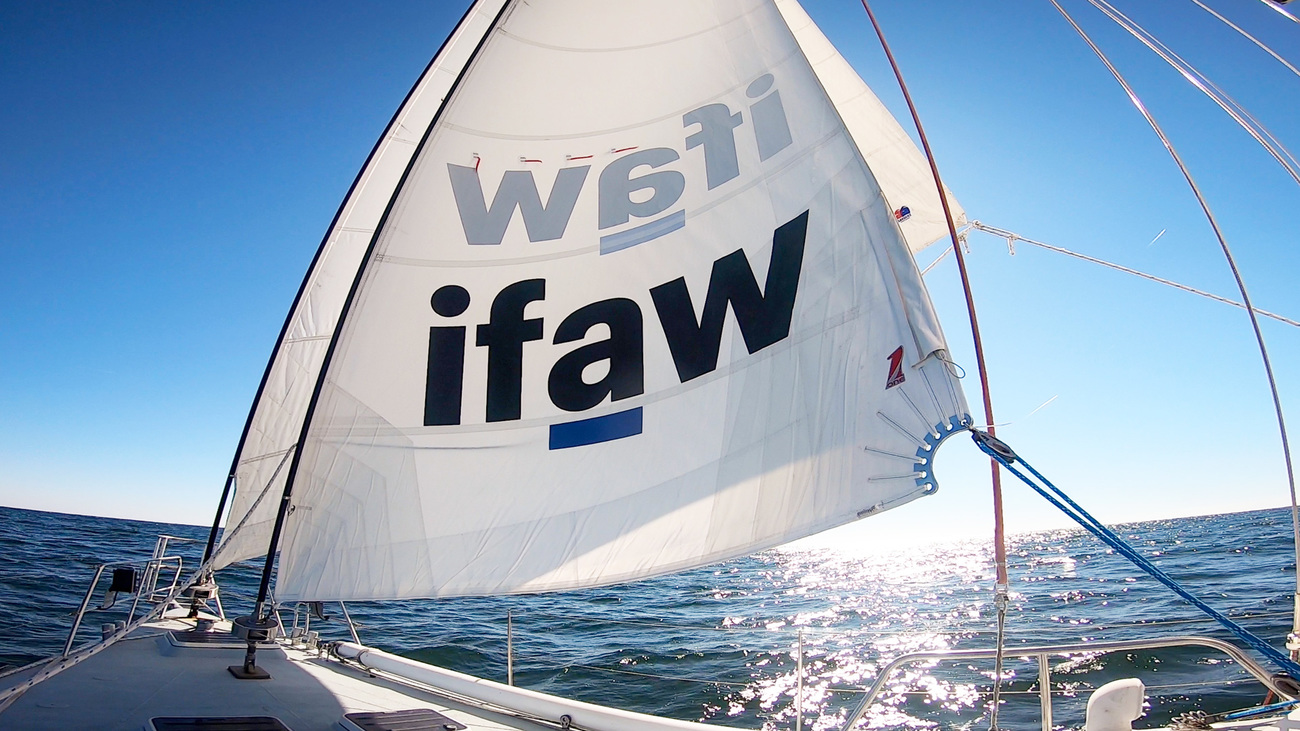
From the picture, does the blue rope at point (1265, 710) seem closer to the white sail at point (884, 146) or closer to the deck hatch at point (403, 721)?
the white sail at point (884, 146)

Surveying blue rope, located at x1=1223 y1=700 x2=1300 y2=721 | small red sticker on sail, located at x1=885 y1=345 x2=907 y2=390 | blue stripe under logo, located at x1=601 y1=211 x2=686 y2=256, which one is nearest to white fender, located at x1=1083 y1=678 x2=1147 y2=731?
blue rope, located at x1=1223 y1=700 x2=1300 y2=721

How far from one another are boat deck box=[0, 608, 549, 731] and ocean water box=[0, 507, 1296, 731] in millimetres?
1272

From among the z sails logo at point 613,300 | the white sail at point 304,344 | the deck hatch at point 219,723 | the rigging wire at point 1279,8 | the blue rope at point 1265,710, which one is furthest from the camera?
the white sail at point 304,344

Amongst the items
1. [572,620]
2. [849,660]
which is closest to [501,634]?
[572,620]

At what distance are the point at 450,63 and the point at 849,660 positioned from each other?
35.7ft

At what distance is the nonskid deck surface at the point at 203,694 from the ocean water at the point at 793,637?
4.20 feet

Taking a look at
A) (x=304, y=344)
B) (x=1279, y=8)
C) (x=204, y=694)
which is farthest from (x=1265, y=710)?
(x=304, y=344)

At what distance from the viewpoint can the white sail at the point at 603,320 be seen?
13.0 feet

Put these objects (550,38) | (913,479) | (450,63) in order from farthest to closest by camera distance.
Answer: (450,63)
(550,38)
(913,479)

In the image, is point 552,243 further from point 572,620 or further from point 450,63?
point 572,620

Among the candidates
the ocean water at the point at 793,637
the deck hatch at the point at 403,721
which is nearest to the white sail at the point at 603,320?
the deck hatch at the point at 403,721

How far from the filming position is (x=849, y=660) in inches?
442

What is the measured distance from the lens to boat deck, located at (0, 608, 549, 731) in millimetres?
3951

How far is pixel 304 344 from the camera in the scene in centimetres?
711
